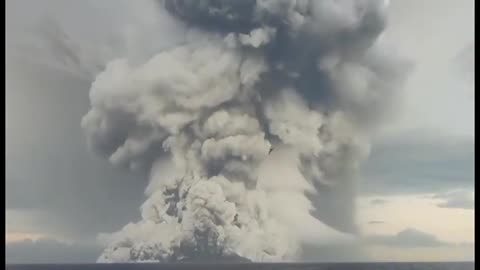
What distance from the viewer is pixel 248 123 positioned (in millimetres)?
2992

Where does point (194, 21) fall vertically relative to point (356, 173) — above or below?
above

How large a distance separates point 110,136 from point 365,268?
108cm

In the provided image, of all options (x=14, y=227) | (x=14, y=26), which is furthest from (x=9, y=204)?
(x=14, y=26)

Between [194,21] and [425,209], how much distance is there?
113 cm

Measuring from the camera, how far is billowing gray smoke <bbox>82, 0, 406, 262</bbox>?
9.68ft

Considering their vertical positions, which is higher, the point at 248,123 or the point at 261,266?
the point at 248,123

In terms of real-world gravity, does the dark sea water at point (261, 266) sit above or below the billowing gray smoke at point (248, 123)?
below

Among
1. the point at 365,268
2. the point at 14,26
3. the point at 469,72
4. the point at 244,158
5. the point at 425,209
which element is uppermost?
the point at 14,26

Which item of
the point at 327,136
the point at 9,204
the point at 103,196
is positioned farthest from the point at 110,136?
the point at 327,136

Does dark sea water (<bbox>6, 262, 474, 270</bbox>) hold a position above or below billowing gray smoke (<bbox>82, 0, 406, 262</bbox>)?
below

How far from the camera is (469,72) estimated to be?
297cm

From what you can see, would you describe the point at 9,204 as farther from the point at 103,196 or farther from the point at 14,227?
the point at 103,196

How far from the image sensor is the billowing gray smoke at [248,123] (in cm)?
295

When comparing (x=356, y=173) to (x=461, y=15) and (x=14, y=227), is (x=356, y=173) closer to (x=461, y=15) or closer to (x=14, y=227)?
(x=461, y=15)
